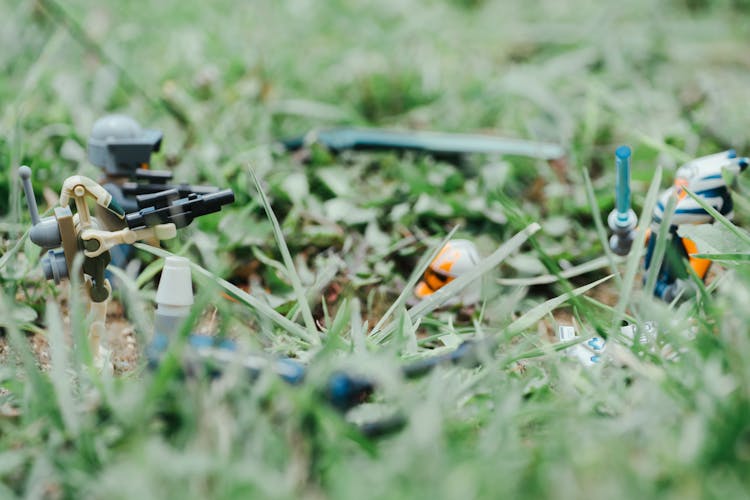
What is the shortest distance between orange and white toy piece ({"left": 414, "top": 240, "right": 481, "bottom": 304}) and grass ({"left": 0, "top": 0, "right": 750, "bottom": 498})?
0.04m

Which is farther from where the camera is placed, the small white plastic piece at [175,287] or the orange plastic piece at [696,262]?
the orange plastic piece at [696,262]

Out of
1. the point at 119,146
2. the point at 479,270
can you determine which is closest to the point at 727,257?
the point at 479,270

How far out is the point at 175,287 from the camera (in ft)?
3.36

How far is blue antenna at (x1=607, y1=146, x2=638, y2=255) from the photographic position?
123cm

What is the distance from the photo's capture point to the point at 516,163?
1825 millimetres

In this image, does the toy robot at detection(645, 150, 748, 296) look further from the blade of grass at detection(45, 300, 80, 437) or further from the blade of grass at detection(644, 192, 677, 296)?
the blade of grass at detection(45, 300, 80, 437)

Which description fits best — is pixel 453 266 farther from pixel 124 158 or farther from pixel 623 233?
pixel 124 158

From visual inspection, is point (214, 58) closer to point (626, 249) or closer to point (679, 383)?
point (626, 249)

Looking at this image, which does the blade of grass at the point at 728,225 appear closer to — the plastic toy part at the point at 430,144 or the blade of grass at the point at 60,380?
the plastic toy part at the point at 430,144

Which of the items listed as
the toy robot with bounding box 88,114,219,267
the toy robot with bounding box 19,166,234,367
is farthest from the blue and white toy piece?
the toy robot with bounding box 88,114,219,267

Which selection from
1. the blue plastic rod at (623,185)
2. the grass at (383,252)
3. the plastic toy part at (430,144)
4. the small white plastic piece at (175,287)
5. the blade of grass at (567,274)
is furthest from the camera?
Result: the plastic toy part at (430,144)

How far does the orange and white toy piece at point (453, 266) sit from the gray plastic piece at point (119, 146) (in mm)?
569

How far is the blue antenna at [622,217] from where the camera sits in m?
1.23

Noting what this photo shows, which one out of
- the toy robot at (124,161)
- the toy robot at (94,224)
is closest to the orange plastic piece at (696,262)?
the toy robot at (94,224)
